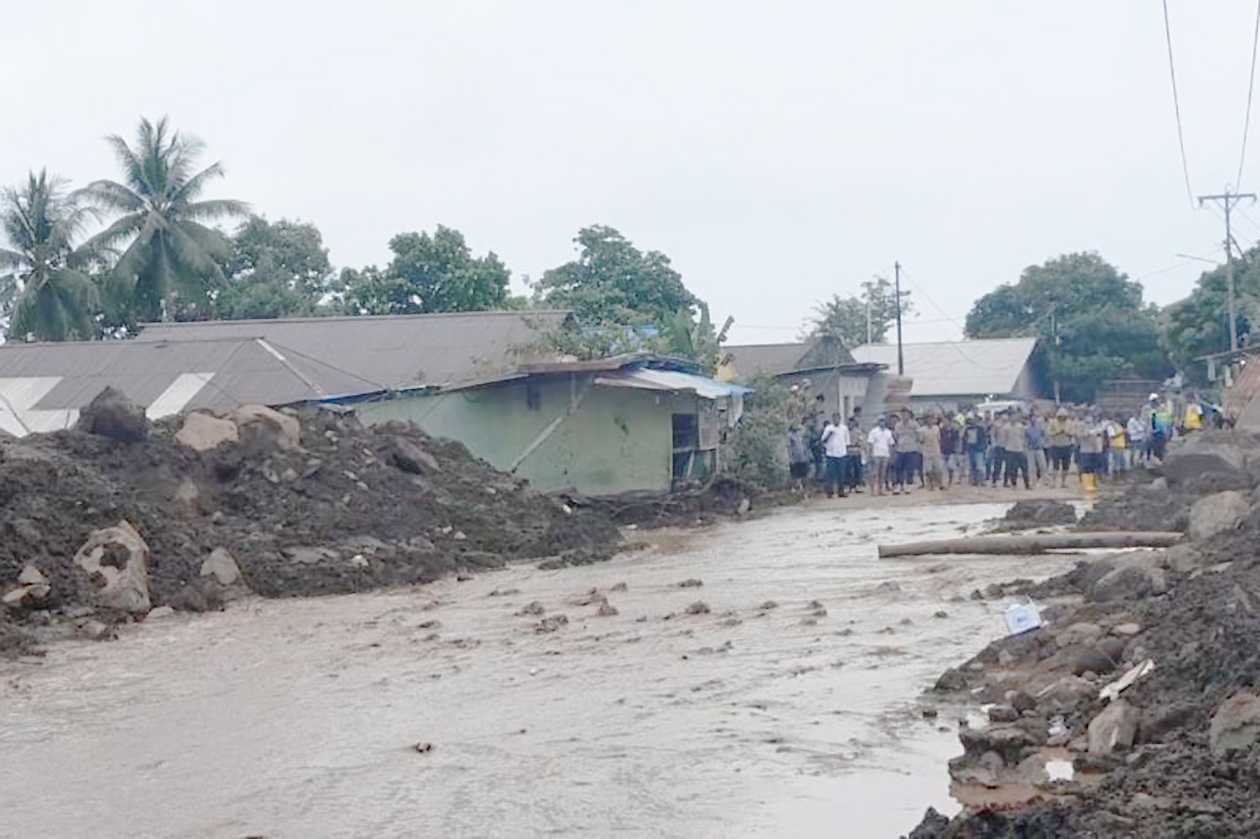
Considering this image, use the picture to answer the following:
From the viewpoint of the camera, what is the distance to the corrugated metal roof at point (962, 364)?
58000mm

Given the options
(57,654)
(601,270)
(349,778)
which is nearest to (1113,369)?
(601,270)

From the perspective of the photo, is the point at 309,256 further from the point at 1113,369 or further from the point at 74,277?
A: the point at 1113,369

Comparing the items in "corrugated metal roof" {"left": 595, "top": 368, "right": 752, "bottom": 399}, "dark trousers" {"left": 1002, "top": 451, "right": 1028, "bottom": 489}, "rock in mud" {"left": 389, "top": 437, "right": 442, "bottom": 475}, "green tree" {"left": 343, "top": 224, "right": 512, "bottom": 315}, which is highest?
"green tree" {"left": 343, "top": 224, "right": 512, "bottom": 315}

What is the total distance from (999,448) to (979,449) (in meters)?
0.70

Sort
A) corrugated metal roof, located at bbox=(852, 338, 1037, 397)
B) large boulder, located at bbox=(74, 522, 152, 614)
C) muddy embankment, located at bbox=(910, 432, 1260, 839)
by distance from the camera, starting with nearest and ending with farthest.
Answer: muddy embankment, located at bbox=(910, 432, 1260, 839), large boulder, located at bbox=(74, 522, 152, 614), corrugated metal roof, located at bbox=(852, 338, 1037, 397)

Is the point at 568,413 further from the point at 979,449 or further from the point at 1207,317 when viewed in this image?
the point at 1207,317

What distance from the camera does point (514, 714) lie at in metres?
10.9

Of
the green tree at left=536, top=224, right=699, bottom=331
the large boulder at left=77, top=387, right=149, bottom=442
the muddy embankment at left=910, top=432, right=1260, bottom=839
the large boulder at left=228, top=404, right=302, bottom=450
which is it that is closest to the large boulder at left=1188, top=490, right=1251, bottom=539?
the muddy embankment at left=910, top=432, right=1260, bottom=839

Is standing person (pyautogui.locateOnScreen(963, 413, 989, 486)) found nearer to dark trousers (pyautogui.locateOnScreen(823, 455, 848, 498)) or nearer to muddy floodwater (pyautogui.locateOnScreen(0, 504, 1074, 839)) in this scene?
dark trousers (pyautogui.locateOnScreen(823, 455, 848, 498))

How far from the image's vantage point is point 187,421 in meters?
21.5

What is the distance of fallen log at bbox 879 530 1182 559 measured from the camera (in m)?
17.8

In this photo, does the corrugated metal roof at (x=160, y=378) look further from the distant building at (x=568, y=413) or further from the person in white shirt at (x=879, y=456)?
the person in white shirt at (x=879, y=456)

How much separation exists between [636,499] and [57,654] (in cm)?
1424

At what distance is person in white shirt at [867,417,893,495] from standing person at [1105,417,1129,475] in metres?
4.14
